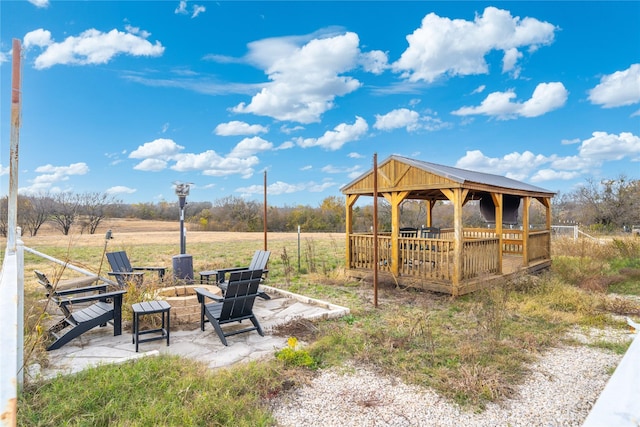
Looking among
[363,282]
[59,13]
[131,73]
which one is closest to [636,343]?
[363,282]

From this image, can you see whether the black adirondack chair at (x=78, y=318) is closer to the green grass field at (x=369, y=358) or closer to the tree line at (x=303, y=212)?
the green grass field at (x=369, y=358)

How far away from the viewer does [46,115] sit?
877 centimetres

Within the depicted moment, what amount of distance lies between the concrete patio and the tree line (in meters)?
15.6

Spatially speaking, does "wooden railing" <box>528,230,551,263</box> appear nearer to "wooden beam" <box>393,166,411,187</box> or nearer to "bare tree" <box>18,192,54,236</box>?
"wooden beam" <box>393,166,411,187</box>

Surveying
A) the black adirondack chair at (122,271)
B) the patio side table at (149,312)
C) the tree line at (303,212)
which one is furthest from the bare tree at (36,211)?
the patio side table at (149,312)

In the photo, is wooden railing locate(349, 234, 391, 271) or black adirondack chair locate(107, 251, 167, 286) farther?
wooden railing locate(349, 234, 391, 271)

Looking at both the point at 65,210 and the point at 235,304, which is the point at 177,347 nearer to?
the point at 235,304

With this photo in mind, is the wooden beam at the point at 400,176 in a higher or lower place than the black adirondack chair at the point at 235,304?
higher

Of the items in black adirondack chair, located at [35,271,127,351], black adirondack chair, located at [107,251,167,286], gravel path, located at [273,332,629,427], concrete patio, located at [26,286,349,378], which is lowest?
A: gravel path, located at [273,332,629,427]

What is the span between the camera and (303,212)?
32188 millimetres

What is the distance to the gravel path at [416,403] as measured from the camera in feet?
9.31

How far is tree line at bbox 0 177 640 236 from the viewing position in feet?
77.4

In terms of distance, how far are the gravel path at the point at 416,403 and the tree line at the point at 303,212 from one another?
16048 millimetres

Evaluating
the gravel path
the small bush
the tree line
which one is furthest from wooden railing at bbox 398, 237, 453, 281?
the tree line
